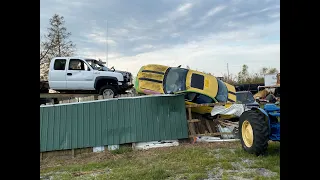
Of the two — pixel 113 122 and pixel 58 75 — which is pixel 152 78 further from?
pixel 58 75

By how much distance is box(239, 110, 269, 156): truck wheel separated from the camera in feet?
19.1

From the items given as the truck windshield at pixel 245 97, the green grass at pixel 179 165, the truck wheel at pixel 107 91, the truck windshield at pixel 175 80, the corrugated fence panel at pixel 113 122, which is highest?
the truck windshield at pixel 175 80

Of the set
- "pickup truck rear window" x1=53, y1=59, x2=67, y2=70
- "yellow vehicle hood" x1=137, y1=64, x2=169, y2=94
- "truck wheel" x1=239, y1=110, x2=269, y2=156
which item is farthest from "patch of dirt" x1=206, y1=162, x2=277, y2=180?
"pickup truck rear window" x1=53, y1=59, x2=67, y2=70

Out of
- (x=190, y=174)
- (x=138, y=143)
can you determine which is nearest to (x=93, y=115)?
(x=138, y=143)

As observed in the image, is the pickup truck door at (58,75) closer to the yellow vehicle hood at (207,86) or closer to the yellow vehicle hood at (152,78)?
the yellow vehicle hood at (152,78)

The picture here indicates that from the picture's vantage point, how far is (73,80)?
10.8m

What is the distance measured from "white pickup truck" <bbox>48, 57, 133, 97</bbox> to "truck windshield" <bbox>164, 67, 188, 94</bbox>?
75.9 inches

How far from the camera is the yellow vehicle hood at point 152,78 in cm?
1052

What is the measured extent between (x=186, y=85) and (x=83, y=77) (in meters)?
4.14

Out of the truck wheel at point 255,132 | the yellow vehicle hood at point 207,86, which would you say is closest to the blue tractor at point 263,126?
the truck wheel at point 255,132

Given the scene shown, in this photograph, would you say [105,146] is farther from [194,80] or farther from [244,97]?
[244,97]

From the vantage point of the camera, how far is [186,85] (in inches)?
388

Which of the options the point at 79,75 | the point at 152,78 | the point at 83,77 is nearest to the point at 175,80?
the point at 152,78
